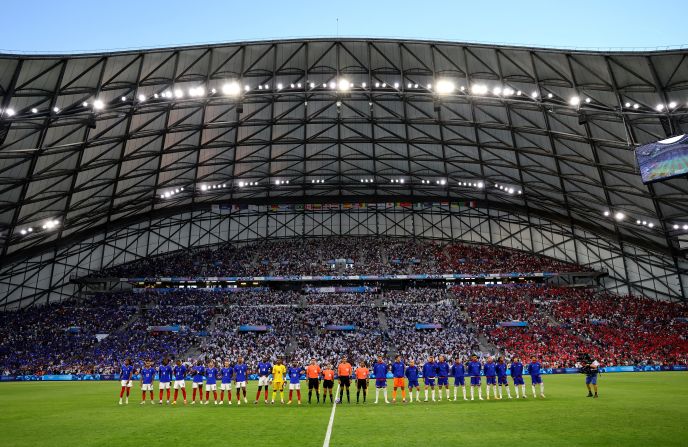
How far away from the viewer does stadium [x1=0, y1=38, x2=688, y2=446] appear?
19.2 metres

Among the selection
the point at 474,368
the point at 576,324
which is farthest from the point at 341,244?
the point at 474,368

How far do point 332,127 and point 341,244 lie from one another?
2461 centimetres

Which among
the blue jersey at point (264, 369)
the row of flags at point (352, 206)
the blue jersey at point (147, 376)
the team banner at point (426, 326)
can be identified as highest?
the row of flags at point (352, 206)

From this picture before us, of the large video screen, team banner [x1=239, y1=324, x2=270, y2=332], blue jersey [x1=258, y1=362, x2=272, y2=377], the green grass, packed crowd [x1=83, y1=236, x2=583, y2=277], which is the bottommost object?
the green grass

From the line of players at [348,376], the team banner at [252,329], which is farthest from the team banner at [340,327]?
the line of players at [348,376]

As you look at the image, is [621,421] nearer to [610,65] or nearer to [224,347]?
[610,65]

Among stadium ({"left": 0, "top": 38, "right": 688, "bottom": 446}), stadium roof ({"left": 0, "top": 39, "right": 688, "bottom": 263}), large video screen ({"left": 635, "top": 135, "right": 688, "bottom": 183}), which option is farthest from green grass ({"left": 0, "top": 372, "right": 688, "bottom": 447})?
stadium roof ({"left": 0, "top": 39, "right": 688, "bottom": 263})

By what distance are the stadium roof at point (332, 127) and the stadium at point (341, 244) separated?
8.9 inches

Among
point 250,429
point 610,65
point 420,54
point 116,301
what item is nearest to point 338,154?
point 420,54

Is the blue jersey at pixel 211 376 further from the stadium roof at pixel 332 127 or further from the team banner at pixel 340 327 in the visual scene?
the team banner at pixel 340 327

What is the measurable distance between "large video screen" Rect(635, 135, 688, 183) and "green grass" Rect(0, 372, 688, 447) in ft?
36.6

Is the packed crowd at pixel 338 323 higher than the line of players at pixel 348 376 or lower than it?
higher

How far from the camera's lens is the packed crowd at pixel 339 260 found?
61.4m

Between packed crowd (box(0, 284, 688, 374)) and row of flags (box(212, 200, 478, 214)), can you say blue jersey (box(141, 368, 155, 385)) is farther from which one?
row of flags (box(212, 200, 478, 214))
